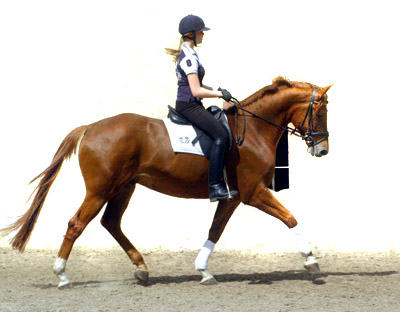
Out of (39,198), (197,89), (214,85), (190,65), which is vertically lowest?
(39,198)

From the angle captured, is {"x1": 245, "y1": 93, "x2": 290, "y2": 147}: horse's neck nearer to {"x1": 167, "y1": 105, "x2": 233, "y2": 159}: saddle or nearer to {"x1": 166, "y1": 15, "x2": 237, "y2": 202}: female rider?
{"x1": 167, "y1": 105, "x2": 233, "y2": 159}: saddle

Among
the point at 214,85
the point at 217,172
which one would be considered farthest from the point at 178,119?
the point at 214,85

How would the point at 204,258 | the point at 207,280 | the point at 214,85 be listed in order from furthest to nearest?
the point at 214,85 < the point at 204,258 < the point at 207,280

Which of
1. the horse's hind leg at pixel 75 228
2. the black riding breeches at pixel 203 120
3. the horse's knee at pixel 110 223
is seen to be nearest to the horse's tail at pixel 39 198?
the horse's hind leg at pixel 75 228

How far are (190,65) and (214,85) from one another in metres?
2.35

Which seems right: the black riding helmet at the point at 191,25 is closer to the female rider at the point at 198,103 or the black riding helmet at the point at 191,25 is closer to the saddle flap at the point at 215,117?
the female rider at the point at 198,103

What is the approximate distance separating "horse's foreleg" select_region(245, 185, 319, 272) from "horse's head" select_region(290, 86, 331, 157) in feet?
2.06

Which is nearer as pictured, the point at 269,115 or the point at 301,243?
the point at 301,243

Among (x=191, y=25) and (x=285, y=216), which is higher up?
(x=191, y=25)

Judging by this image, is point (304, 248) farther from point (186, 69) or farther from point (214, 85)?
point (214, 85)

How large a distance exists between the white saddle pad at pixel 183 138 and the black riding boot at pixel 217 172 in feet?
0.61

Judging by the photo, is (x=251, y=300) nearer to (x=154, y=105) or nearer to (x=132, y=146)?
(x=132, y=146)

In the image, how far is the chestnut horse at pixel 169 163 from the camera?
271 inches

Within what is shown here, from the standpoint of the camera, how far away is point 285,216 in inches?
273
